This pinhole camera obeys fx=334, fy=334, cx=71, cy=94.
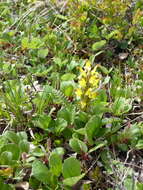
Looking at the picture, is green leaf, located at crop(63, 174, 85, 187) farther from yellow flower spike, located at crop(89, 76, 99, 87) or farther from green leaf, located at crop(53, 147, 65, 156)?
yellow flower spike, located at crop(89, 76, 99, 87)

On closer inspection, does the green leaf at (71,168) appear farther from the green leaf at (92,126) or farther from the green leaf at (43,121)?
the green leaf at (43,121)

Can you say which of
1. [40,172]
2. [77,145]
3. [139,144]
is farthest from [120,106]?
[40,172]

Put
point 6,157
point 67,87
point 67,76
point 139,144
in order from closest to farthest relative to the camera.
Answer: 1. point 6,157
2. point 139,144
3. point 67,87
4. point 67,76

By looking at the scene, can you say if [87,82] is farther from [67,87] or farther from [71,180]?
[71,180]

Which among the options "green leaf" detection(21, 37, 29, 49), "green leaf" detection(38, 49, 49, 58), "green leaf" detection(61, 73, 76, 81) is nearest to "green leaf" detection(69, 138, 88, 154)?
"green leaf" detection(61, 73, 76, 81)

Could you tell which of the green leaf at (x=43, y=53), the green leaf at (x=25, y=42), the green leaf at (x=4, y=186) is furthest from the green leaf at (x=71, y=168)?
the green leaf at (x=25, y=42)

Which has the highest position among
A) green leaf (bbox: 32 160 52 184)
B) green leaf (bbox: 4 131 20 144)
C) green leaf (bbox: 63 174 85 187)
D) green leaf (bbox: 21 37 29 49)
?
green leaf (bbox: 21 37 29 49)

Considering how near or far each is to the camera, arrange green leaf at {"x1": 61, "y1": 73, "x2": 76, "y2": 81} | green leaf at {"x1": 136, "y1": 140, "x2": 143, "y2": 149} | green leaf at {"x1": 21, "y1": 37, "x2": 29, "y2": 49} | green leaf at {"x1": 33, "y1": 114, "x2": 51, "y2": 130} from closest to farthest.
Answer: green leaf at {"x1": 136, "y1": 140, "x2": 143, "y2": 149} → green leaf at {"x1": 33, "y1": 114, "x2": 51, "y2": 130} → green leaf at {"x1": 61, "y1": 73, "x2": 76, "y2": 81} → green leaf at {"x1": 21, "y1": 37, "x2": 29, "y2": 49}
